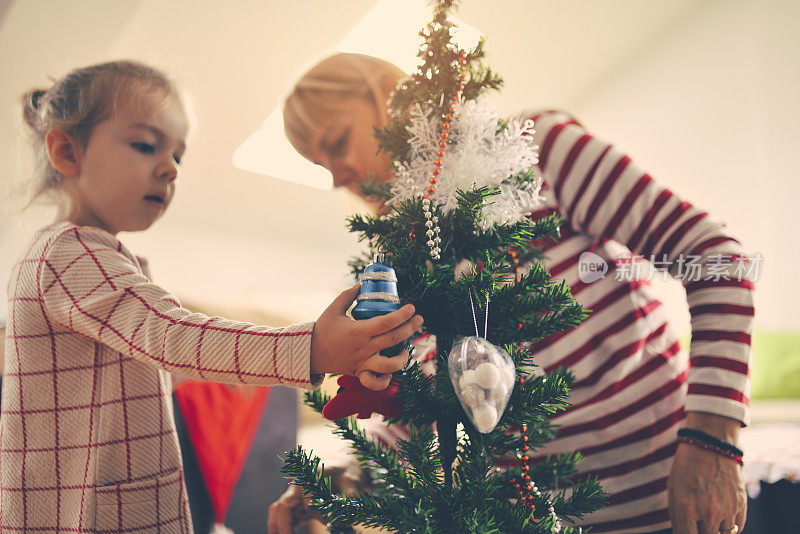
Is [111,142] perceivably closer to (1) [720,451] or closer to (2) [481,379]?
(2) [481,379]

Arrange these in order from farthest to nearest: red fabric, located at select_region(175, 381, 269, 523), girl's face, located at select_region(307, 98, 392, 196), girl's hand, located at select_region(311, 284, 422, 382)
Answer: red fabric, located at select_region(175, 381, 269, 523) → girl's face, located at select_region(307, 98, 392, 196) → girl's hand, located at select_region(311, 284, 422, 382)

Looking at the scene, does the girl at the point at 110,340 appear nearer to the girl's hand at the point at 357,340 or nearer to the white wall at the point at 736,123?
the girl's hand at the point at 357,340

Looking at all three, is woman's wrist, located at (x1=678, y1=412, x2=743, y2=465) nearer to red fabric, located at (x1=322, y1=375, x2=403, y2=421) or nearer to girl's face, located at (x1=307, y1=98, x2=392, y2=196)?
red fabric, located at (x1=322, y1=375, x2=403, y2=421)

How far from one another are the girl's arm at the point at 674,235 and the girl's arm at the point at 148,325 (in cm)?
40

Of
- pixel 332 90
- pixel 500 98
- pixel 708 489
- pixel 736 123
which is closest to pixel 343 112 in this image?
pixel 332 90

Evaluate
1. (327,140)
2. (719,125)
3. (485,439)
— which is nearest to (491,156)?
(485,439)

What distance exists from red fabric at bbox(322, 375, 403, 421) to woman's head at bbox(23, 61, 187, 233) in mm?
337

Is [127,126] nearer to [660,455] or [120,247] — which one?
[120,247]

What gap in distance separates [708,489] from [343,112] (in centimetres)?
66

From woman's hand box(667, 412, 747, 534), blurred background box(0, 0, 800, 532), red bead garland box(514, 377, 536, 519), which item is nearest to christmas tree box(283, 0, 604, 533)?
red bead garland box(514, 377, 536, 519)

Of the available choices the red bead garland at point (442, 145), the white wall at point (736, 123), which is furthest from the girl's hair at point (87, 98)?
the white wall at point (736, 123)

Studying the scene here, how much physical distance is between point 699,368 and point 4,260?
1.07 m

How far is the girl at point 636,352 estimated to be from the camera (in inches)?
20.4

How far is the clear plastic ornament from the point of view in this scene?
35cm
